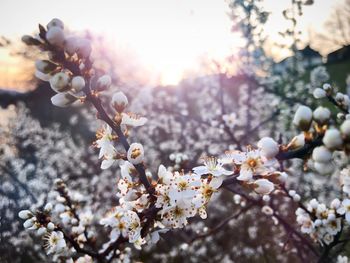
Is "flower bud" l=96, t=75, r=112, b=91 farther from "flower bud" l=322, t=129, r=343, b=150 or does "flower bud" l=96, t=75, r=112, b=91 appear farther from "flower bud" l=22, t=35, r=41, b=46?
"flower bud" l=322, t=129, r=343, b=150

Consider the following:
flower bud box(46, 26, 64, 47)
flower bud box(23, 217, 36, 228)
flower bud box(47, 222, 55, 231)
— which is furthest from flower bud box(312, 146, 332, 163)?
flower bud box(23, 217, 36, 228)

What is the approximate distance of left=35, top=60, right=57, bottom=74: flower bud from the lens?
133 centimetres

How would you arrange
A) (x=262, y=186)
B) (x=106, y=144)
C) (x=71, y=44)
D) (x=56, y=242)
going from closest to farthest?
(x=71, y=44), (x=262, y=186), (x=106, y=144), (x=56, y=242)

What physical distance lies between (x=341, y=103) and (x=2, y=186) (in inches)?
241

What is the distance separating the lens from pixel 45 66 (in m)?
1.35

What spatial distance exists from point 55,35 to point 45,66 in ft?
0.47

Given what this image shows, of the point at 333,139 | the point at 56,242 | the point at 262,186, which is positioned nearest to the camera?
the point at 333,139

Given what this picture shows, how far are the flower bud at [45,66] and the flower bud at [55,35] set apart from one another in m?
0.10

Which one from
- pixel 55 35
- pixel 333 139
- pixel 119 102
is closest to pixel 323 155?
pixel 333 139

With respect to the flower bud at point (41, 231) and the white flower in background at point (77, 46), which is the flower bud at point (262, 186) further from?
the flower bud at point (41, 231)

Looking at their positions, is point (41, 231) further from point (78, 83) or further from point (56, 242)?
point (78, 83)

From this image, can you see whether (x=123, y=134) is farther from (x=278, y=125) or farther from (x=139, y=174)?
(x=278, y=125)

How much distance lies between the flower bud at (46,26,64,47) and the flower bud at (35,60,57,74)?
0.31 feet

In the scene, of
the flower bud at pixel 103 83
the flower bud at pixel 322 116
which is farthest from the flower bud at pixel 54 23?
the flower bud at pixel 322 116
